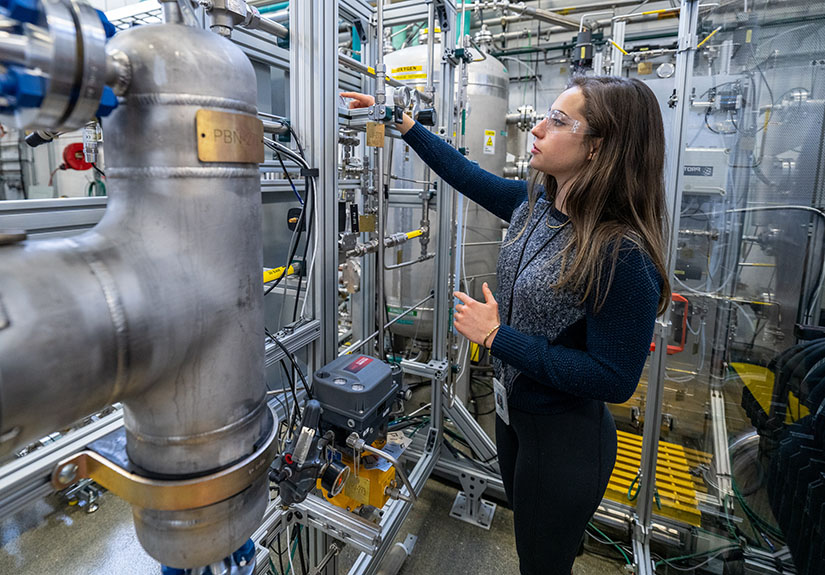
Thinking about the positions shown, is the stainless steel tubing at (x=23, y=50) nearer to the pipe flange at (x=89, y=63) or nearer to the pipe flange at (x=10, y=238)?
the pipe flange at (x=89, y=63)

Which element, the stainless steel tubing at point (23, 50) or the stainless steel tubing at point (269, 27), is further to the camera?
the stainless steel tubing at point (269, 27)

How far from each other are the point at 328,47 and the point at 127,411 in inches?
33.6

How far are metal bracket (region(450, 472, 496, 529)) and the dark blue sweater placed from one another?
3.37ft

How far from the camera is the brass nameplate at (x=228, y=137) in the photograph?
0.43 m

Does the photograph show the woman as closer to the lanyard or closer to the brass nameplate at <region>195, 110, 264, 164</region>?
the lanyard

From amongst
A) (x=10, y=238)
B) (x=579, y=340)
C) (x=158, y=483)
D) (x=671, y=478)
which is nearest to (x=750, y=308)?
(x=671, y=478)

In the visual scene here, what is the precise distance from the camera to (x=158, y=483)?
47 cm

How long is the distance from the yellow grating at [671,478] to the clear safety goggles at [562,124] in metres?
1.42

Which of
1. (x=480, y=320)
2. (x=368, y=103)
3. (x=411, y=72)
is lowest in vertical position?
(x=480, y=320)

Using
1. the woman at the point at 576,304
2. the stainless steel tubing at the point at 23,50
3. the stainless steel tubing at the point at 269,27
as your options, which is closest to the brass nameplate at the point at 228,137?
the stainless steel tubing at the point at 23,50

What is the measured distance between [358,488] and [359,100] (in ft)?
3.29

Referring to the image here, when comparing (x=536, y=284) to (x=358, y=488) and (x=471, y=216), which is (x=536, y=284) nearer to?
(x=358, y=488)

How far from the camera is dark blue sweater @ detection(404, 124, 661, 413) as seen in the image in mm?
876

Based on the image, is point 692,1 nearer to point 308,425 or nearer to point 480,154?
point 480,154
